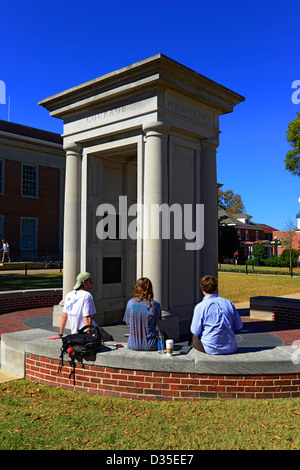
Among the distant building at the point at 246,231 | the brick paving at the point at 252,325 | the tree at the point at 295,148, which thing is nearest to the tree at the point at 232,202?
the distant building at the point at 246,231

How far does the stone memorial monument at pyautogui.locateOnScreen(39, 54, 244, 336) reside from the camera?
786cm

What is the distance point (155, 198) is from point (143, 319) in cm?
291

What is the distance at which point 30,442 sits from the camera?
13.1ft

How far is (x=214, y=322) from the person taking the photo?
17.5 feet

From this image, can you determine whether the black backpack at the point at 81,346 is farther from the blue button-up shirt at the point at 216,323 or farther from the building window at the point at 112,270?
the building window at the point at 112,270

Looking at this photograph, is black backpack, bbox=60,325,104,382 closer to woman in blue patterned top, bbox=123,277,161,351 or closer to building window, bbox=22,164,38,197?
woman in blue patterned top, bbox=123,277,161,351

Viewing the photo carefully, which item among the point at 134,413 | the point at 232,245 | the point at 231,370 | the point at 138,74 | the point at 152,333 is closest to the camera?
the point at 134,413

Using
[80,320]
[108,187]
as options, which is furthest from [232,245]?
[80,320]

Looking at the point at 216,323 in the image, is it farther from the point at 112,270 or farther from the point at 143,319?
the point at 112,270

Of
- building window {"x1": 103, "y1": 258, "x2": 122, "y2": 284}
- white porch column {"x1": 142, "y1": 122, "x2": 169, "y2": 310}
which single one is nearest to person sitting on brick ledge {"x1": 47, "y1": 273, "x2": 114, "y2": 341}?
white porch column {"x1": 142, "y1": 122, "x2": 169, "y2": 310}

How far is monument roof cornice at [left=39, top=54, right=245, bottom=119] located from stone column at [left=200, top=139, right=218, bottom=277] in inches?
42.7

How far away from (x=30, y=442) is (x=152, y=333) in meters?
2.20
